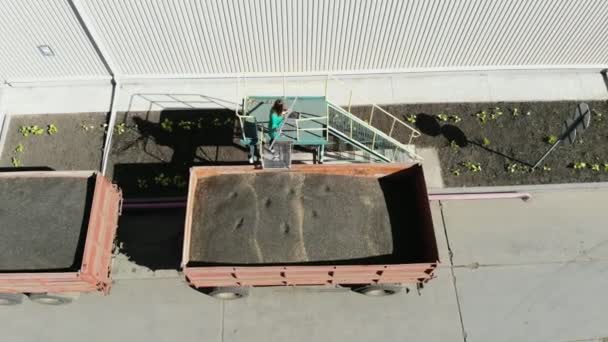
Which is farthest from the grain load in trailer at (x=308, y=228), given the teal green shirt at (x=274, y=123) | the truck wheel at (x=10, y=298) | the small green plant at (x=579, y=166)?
the small green plant at (x=579, y=166)

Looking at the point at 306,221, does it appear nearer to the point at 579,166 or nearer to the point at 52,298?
the point at 52,298

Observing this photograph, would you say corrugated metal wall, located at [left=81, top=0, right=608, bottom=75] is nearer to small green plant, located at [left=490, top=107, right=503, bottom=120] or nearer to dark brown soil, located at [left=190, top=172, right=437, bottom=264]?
small green plant, located at [left=490, top=107, right=503, bottom=120]

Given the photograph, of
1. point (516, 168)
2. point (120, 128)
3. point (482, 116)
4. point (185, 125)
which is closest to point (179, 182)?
point (185, 125)

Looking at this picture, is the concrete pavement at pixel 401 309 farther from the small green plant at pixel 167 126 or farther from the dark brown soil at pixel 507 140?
the small green plant at pixel 167 126

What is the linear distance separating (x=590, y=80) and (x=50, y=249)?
53.9 ft

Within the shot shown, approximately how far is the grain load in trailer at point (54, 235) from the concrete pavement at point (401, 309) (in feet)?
2.67

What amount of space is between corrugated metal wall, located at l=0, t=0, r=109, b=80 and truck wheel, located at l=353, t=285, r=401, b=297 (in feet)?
32.3

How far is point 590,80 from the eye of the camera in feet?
51.8

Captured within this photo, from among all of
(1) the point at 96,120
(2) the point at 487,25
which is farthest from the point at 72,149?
(2) the point at 487,25

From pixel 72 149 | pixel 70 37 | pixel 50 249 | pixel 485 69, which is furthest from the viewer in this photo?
pixel 485 69

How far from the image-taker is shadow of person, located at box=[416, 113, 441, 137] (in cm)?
1484

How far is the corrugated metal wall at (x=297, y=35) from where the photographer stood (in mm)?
12656

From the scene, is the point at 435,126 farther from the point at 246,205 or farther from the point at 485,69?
the point at 246,205

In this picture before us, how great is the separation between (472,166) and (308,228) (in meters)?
6.01
